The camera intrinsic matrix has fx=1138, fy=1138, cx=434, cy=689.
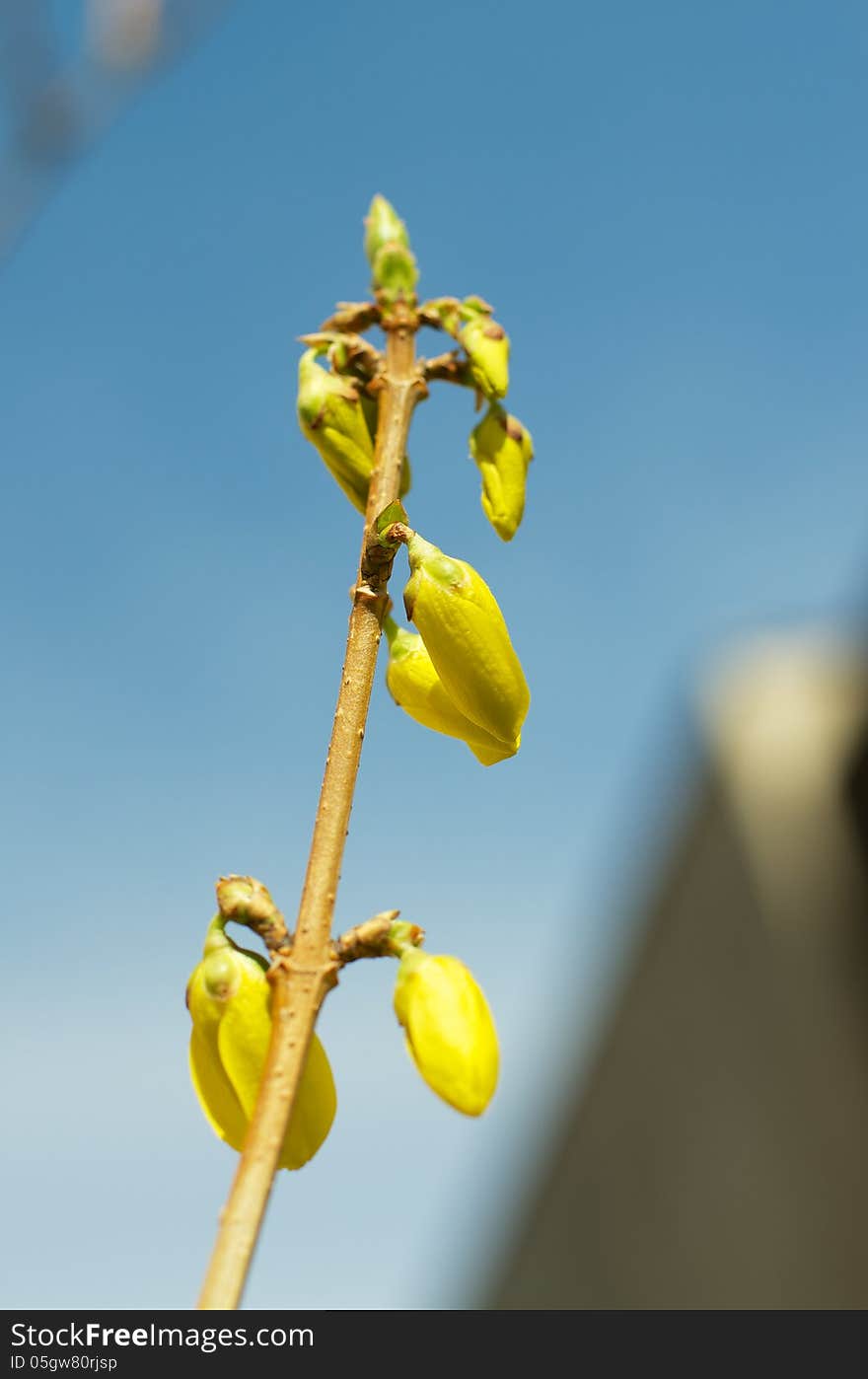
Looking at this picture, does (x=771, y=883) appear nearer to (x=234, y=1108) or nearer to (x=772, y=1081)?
(x=772, y=1081)

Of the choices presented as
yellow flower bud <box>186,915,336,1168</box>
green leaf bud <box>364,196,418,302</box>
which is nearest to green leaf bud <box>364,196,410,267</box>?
green leaf bud <box>364,196,418,302</box>

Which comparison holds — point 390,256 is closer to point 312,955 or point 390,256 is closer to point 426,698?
point 426,698

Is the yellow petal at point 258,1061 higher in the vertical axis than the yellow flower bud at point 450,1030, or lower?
lower

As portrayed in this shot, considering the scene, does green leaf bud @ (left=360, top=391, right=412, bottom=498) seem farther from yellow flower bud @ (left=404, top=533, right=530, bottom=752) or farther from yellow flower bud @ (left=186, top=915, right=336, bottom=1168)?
yellow flower bud @ (left=186, top=915, right=336, bottom=1168)

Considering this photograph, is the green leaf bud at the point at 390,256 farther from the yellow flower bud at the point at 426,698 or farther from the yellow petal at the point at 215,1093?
the yellow petal at the point at 215,1093

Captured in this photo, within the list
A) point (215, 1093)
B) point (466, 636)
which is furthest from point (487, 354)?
point (215, 1093)

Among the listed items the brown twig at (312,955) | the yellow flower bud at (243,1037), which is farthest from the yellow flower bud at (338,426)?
the yellow flower bud at (243,1037)
